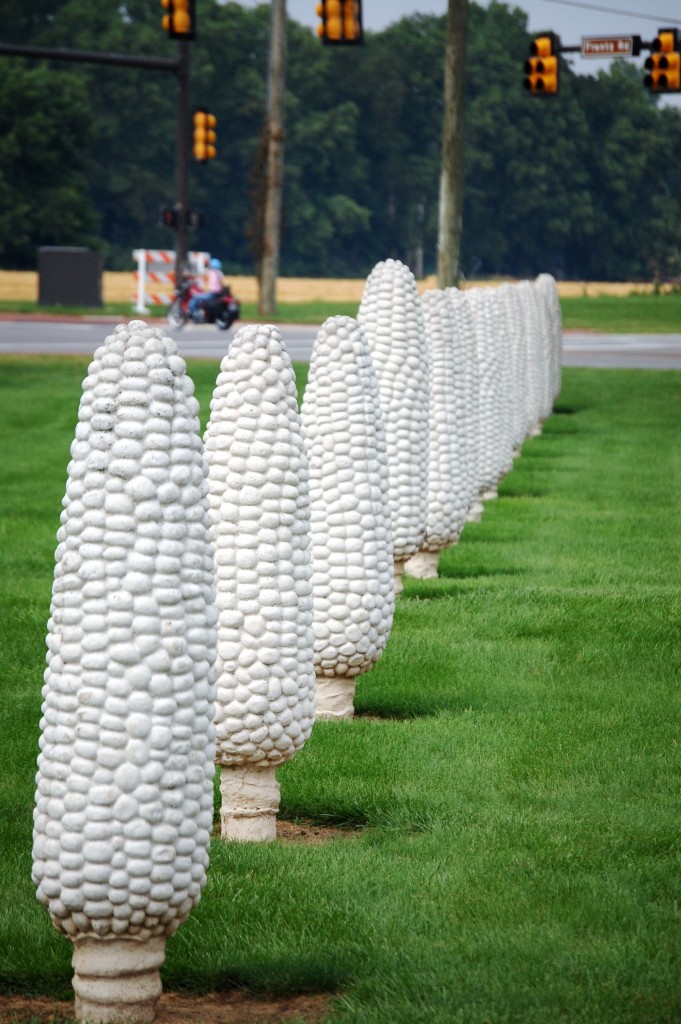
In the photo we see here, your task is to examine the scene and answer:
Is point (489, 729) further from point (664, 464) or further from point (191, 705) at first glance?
point (664, 464)

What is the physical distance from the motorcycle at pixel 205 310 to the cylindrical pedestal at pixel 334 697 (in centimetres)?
2822

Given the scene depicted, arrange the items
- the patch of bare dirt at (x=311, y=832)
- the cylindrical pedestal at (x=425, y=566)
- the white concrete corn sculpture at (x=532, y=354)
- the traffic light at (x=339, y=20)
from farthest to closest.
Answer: the traffic light at (x=339, y=20) < the white concrete corn sculpture at (x=532, y=354) < the cylindrical pedestal at (x=425, y=566) < the patch of bare dirt at (x=311, y=832)

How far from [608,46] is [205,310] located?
1021cm

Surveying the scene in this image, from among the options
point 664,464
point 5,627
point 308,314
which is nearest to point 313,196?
point 308,314

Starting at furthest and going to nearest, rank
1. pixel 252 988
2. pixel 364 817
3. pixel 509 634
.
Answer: pixel 509 634 < pixel 364 817 < pixel 252 988

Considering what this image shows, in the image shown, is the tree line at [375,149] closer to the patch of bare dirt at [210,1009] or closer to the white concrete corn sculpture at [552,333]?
the white concrete corn sculpture at [552,333]

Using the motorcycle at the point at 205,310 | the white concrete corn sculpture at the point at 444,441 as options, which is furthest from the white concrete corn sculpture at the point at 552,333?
the motorcycle at the point at 205,310

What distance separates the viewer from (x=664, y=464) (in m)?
15.5

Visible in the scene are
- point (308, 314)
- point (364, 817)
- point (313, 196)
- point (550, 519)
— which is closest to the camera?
point (364, 817)

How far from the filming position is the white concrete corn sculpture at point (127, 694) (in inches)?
147

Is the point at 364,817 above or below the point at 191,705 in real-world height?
below

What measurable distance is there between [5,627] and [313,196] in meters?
79.5

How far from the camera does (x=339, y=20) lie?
81.4 ft

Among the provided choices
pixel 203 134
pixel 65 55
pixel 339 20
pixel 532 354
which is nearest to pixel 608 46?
pixel 339 20
